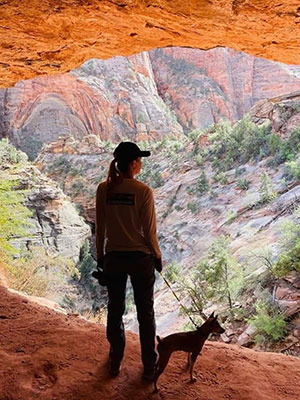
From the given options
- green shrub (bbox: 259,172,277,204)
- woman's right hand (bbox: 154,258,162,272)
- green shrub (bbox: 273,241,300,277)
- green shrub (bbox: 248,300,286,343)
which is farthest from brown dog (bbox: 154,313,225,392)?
green shrub (bbox: 259,172,277,204)

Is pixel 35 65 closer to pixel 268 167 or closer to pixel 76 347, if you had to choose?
pixel 76 347

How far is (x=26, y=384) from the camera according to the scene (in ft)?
10.0

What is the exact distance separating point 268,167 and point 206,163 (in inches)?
200

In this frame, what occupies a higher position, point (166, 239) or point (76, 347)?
point (76, 347)

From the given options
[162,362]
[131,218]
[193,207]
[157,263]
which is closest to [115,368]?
[162,362]

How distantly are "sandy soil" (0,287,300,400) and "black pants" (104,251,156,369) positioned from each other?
433 mm

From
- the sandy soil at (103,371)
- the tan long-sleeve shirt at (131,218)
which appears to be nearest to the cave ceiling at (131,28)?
the tan long-sleeve shirt at (131,218)

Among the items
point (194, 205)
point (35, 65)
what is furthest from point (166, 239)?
point (35, 65)

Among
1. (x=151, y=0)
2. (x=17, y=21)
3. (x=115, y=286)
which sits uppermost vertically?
(x=151, y=0)

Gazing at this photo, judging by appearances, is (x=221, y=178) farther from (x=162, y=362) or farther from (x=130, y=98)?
(x=162, y=362)

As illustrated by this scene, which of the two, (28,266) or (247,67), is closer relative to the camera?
(28,266)

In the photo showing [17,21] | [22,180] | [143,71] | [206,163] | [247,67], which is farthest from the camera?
[247,67]

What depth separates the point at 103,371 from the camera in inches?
125

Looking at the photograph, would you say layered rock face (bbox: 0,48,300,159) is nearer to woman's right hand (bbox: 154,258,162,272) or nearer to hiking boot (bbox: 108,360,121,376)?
hiking boot (bbox: 108,360,121,376)
